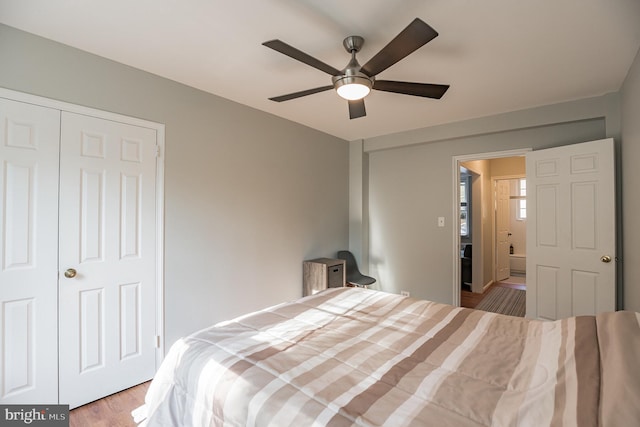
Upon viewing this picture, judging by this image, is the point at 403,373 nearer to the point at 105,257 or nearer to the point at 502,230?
the point at 105,257

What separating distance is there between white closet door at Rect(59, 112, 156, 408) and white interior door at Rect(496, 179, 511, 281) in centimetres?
576

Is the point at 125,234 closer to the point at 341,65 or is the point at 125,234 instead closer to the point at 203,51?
the point at 203,51

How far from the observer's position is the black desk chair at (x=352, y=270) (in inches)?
146

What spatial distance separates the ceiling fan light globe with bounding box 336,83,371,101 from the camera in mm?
1772

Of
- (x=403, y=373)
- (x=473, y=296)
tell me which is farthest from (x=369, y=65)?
(x=473, y=296)

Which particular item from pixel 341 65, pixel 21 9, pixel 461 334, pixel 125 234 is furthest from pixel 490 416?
pixel 21 9

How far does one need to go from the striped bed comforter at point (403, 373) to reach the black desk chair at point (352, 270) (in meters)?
2.07

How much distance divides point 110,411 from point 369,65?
9.01 ft

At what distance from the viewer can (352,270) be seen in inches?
154

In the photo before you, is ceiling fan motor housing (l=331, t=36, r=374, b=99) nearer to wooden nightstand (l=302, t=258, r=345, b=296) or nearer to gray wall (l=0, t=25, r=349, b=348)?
gray wall (l=0, t=25, r=349, b=348)

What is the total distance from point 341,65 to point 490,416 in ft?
7.10

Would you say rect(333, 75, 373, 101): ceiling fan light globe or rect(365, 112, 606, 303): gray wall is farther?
rect(365, 112, 606, 303): gray wall

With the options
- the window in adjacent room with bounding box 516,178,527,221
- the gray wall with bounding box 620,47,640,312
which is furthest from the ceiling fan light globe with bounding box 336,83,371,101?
the window in adjacent room with bounding box 516,178,527,221

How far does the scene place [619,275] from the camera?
2494mm
